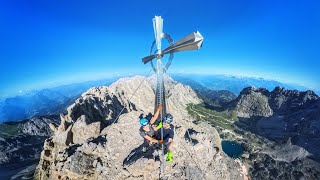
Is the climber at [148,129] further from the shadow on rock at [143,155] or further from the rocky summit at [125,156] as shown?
the rocky summit at [125,156]

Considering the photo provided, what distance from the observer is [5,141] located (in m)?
193

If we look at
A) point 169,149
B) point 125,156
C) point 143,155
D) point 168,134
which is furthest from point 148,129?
point 125,156

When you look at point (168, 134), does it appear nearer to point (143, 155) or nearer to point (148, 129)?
point (148, 129)

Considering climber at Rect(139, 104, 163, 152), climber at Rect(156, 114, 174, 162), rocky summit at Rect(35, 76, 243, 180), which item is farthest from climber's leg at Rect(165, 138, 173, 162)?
rocky summit at Rect(35, 76, 243, 180)

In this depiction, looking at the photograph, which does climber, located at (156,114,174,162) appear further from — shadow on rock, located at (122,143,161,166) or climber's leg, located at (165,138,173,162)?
shadow on rock, located at (122,143,161,166)

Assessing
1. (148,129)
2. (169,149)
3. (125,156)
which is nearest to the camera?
(169,149)

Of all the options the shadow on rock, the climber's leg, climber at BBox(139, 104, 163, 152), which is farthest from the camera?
the shadow on rock

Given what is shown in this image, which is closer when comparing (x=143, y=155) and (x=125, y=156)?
(x=143, y=155)

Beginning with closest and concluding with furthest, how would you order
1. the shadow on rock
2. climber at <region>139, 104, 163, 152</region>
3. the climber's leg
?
climber at <region>139, 104, 163, 152</region>
the climber's leg
the shadow on rock

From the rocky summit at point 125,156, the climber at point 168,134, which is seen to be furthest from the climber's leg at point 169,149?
the rocky summit at point 125,156

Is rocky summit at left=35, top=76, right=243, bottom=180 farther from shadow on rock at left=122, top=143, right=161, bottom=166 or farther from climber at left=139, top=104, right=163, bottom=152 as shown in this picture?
climber at left=139, top=104, right=163, bottom=152

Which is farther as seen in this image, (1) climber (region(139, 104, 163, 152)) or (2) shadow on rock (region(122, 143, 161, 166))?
(2) shadow on rock (region(122, 143, 161, 166))

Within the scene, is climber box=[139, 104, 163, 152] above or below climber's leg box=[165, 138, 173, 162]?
above

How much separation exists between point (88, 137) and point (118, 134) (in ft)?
19.2
